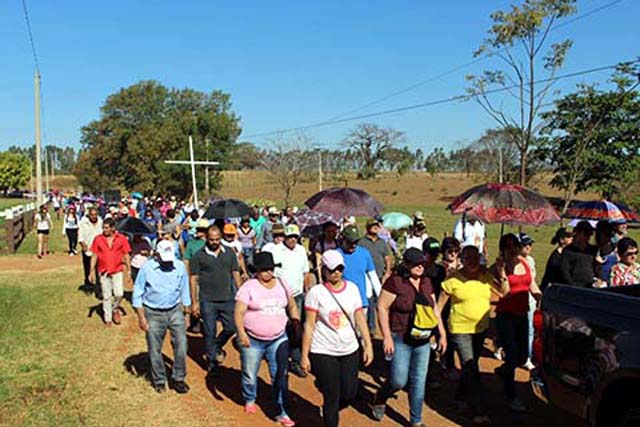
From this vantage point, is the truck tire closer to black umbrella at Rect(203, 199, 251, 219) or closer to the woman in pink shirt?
the woman in pink shirt

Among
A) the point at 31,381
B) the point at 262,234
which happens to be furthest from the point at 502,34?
the point at 31,381

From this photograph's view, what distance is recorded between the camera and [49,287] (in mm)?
14266

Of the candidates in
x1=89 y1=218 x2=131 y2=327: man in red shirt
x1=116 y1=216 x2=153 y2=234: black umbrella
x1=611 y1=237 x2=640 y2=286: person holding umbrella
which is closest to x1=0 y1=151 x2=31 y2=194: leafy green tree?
x1=116 y1=216 x2=153 y2=234: black umbrella

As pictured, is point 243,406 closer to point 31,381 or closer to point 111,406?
point 111,406

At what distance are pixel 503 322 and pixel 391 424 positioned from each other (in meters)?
1.47

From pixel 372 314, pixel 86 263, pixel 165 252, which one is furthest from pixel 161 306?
pixel 86 263

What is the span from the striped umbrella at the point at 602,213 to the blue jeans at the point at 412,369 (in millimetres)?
4835

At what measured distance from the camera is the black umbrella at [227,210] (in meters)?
→ 12.5

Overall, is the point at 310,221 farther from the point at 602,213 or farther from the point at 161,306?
the point at 161,306

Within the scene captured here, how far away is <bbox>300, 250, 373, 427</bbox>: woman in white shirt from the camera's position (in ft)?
17.2

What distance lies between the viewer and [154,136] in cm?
4900

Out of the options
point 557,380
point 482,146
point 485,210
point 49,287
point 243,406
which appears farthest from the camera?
point 482,146

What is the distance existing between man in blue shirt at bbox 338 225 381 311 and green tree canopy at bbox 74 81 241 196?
137 ft

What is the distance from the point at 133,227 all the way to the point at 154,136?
39.6 m
